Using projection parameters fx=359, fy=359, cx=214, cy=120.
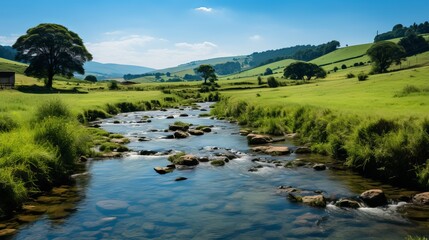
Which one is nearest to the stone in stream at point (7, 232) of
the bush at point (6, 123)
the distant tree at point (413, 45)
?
the bush at point (6, 123)

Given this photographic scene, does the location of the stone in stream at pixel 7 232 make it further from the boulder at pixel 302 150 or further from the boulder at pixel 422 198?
the boulder at pixel 302 150

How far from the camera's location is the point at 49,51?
352 ft

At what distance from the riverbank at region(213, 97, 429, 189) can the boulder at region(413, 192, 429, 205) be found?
1461 mm

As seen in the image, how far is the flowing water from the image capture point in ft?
47.1

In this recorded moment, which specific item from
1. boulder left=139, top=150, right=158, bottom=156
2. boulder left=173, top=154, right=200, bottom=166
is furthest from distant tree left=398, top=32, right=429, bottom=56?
boulder left=173, top=154, right=200, bottom=166

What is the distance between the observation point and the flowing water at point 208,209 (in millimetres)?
14352

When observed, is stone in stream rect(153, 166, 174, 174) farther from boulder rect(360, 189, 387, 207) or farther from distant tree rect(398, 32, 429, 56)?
distant tree rect(398, 32, 429, 56)

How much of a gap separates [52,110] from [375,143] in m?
24.4

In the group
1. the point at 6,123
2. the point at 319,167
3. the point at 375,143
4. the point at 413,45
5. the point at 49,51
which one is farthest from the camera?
the point at 413,45

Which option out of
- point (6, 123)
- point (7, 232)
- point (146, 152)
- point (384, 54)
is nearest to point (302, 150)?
point (146, 152)

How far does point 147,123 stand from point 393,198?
38592 millimetres

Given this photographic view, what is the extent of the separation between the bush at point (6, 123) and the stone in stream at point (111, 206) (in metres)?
12.2

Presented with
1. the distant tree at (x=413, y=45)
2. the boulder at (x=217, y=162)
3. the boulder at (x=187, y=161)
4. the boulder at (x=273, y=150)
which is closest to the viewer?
the boulder at (x=187, y=161)

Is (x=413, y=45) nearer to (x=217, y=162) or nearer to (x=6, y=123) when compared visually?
(x=217, y=162)
